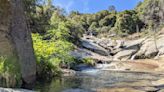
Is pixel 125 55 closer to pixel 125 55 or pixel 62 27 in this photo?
pixel 125 55

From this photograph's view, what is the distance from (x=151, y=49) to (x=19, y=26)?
37469mm

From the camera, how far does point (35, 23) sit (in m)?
44.7

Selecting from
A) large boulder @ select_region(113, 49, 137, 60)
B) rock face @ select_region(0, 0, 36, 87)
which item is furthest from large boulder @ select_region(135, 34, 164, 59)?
rock face @ select_region(0, 0, 36, 87)

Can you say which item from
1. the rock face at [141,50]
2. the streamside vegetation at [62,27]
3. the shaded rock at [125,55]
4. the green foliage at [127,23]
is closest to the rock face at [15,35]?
the streamside vegetation at [62,27]

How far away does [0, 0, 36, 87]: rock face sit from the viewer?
1744cm

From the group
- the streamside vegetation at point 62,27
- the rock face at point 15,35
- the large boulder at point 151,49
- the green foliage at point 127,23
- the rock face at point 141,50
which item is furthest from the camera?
the green foliage at point 127,23

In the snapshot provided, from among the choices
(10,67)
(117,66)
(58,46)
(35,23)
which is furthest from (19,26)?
(35,23)

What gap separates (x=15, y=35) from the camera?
58.2 ft

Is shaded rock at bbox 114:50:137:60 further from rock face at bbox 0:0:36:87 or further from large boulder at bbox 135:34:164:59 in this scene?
rock face at bbox 0:0:36:87

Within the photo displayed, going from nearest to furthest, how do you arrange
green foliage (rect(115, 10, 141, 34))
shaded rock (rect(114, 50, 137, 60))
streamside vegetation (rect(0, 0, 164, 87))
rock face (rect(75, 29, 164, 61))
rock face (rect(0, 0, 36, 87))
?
rock face (rect(0, 0, 36, 87)) < streamside vegetation (rect(0, 0, 164, 87)) < rock face (rect(75, 29, 164, 61)) < shaded rock (rect(114, 50, 137, 60)) < green foliage (rect(115, 10, 141, 34))

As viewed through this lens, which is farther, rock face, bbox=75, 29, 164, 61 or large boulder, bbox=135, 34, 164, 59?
rock face, bbox=75, 29, 164, 61

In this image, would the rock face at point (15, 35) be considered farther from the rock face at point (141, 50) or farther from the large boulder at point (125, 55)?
the large boulder at point (125, 55)

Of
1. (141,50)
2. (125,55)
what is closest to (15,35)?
(125,55)

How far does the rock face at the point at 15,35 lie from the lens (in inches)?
687
